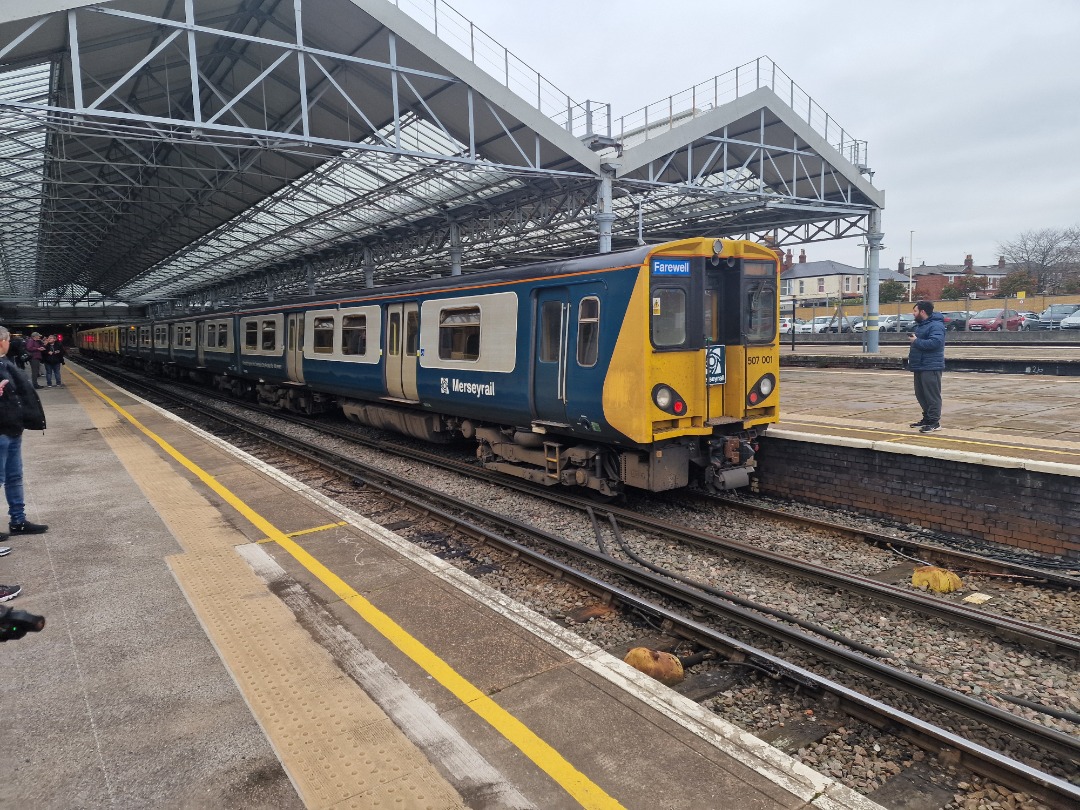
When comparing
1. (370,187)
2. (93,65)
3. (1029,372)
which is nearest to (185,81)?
(93,65)

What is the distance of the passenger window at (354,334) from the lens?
A: 40.0 ft

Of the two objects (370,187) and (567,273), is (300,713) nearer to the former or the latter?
(567,273)

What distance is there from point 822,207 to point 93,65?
21183 mm

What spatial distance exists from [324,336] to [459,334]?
5017 millimetres

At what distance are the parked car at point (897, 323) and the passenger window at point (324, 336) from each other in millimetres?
27592

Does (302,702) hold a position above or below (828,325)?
below

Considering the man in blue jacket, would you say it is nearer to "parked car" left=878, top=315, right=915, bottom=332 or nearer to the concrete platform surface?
the concrete platform surface

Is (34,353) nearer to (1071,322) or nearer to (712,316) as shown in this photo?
(712,316)

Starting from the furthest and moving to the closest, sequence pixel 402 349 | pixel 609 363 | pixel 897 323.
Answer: pixel 897 323 < pixel 402 349 < pixel 609 363

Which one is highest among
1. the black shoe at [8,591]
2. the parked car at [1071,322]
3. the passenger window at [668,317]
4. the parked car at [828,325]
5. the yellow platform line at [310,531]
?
the parked car at [828,325]

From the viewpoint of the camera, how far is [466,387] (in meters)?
9.49

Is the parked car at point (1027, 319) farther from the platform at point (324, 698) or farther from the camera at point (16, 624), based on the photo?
the camera at point (16, 624)

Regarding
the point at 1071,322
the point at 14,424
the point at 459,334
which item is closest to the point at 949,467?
the point at 459,334

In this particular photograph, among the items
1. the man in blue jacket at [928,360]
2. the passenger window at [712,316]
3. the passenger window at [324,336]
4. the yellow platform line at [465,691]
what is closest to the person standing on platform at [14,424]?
the yellow platform line at [465,691]
